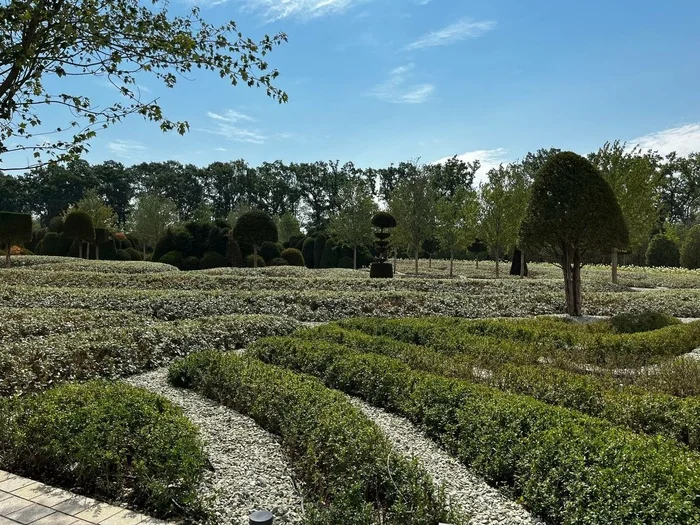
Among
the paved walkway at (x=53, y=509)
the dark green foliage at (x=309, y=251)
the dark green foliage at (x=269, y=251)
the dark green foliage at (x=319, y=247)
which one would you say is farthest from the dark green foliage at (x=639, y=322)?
the dark green foliage at (x=309, y=251)

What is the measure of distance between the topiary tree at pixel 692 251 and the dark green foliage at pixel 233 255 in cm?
2822

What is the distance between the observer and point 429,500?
2.96m

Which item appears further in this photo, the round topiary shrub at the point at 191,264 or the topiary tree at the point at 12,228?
the round topiary shrub at the point at 191,264

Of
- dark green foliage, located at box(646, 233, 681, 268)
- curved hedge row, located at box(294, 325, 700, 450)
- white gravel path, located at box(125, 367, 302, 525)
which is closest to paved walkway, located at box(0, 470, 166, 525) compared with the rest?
white gravel path, located at box(125, 367, 302, 525)

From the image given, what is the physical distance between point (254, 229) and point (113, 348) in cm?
1769

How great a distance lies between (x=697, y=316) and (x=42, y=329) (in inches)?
554

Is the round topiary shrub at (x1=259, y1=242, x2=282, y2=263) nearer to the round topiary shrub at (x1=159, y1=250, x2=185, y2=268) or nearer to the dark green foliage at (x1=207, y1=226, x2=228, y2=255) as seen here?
the dark green foliage at (x1=207, y1=226, x2=228, y2=255)

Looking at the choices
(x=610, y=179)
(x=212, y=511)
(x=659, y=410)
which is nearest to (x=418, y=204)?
(x=610, y=179)

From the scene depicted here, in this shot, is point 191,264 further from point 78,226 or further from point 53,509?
point 53,509

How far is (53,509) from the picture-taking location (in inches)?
116

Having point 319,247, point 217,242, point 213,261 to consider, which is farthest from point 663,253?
point 213,261

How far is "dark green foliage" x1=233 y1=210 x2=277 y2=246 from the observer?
78.6 feet

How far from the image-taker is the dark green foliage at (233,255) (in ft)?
83.9

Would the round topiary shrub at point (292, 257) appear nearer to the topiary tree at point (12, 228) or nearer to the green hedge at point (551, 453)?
the topiary tree at point (12, 228)
